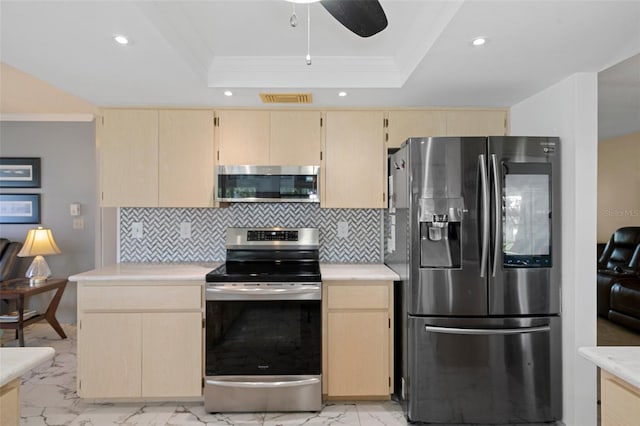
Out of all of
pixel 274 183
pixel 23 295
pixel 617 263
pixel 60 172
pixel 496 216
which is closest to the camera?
pixel 496 216

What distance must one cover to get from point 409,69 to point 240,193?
1.48 m

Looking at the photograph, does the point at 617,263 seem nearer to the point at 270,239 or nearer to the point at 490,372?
the point at 490,372

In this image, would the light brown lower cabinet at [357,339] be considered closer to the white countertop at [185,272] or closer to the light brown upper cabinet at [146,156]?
the white countertop at [185,272]

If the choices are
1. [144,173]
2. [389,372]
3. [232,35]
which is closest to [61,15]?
[232,35]

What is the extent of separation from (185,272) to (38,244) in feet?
7.06

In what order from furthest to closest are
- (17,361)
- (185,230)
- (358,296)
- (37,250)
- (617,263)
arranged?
(617,263) < (37,250) < (185,230) < (358,296) < (17,361)

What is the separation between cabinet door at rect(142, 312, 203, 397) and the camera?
2.35 meters

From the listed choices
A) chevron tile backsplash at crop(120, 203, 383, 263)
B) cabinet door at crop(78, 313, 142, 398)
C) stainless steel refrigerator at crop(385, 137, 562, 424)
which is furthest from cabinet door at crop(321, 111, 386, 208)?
cabinet door at crop(78, 313, 142, 398)

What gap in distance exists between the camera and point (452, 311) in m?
2.14

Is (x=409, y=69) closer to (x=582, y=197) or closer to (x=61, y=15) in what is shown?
(x=582, y=197)

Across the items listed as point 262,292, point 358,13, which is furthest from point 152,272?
point 358,13

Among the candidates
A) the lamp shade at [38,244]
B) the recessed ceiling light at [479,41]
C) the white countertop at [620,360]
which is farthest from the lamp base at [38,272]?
the white countertop at [620,360]

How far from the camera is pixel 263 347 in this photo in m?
2.31

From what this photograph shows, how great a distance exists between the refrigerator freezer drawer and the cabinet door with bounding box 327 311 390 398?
0.98 feet
